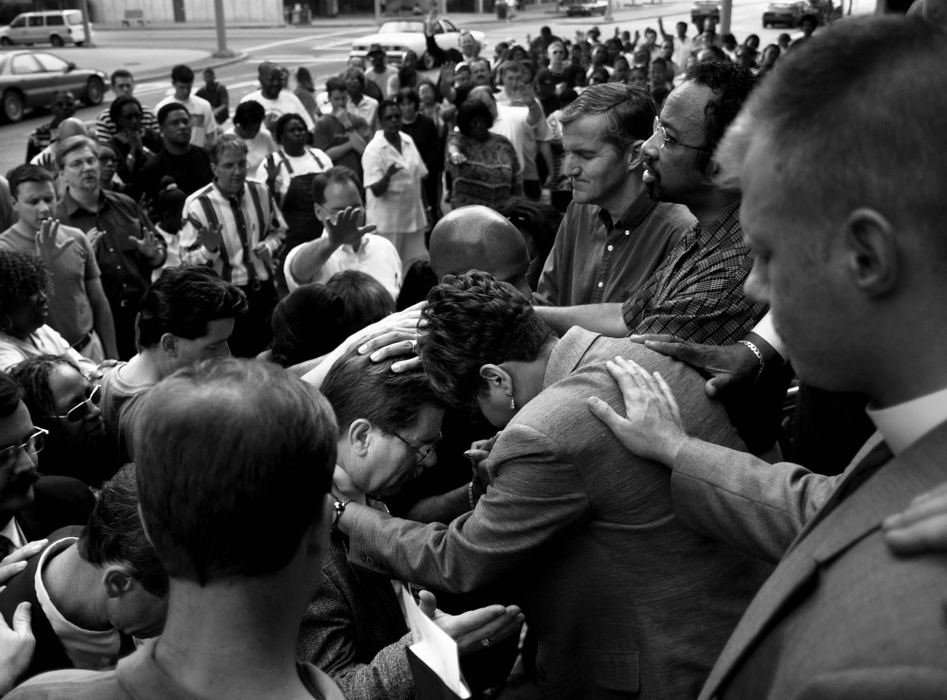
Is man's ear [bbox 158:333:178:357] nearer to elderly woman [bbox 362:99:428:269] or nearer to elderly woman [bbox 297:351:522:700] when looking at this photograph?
elderly woman [bbox 297:351:522:700]

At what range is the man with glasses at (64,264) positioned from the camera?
217 inches

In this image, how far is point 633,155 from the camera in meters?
3.76

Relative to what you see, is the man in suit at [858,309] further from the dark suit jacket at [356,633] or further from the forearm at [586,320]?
the forearm at [586,320]

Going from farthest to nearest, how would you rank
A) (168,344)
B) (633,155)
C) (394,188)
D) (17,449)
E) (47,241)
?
1. (394,188)
2. (47,241)
3. (168,344)
4. (633,155)
5. (17,449)

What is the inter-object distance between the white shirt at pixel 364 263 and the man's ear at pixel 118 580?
3635mm

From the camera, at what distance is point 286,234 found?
703 cm

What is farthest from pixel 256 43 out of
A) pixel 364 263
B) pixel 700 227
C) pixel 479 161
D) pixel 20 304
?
pixel 700 227

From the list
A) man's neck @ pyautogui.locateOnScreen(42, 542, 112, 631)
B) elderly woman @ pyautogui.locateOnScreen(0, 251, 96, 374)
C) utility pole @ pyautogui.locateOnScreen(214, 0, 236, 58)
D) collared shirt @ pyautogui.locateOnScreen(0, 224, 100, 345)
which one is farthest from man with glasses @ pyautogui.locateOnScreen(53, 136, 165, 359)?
utility pole @ pyautogui.locateOnScreen(214, 0, 236, 58)

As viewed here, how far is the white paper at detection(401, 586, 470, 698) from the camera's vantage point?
1.73m

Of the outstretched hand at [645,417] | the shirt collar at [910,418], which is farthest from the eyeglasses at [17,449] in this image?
the shirt collar at [910,418]

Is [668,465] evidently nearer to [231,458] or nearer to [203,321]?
[231,458]

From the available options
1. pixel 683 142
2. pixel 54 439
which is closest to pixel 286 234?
pixel 54 439

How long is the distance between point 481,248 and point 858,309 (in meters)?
2.46

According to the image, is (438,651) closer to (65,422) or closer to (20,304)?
(65,422)
